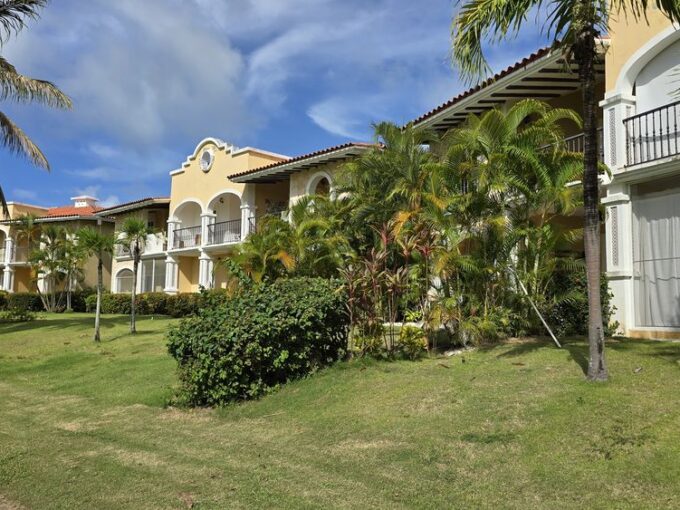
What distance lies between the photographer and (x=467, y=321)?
11531 millimetres

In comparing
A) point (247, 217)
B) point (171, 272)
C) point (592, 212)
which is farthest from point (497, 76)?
point (171, 272)

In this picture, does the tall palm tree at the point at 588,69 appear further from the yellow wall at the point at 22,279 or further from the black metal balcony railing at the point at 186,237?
the yellow wall at the point at 22,279

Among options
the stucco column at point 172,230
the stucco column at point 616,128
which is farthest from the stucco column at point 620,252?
the stucco column at point 172,230

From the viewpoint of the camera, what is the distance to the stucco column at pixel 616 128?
43.6 ft

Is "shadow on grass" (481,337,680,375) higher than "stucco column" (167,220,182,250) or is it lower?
lower

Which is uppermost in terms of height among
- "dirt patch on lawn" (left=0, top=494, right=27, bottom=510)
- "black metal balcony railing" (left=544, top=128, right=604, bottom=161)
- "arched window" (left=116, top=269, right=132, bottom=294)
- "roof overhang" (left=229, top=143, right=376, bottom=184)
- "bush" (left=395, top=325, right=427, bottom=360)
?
"roof overhang" (left=229, top=143, right=376, bottom=184)

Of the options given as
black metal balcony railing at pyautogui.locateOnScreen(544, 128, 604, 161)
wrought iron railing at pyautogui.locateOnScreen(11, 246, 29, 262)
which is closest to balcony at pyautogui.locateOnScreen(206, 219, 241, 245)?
black metal balcony railing at pyautogui.locateOnScreen(544, 128, 604, 161)

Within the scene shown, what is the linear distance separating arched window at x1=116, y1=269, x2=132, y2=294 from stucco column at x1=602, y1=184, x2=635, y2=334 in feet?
99.0

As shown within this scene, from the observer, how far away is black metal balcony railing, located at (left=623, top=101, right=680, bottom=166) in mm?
12628

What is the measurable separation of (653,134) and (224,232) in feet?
72.8

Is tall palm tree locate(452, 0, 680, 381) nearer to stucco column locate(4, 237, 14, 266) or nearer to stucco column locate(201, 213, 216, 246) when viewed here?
stucco column locate(201, 213, 216, 246)

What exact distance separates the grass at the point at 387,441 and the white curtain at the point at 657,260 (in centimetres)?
207

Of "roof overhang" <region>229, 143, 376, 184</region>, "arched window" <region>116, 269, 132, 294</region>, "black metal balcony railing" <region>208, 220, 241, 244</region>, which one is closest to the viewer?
"roof overhang" <region>229, 143, 376, 184</region>

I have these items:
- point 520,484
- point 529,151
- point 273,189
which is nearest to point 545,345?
point 529,151
